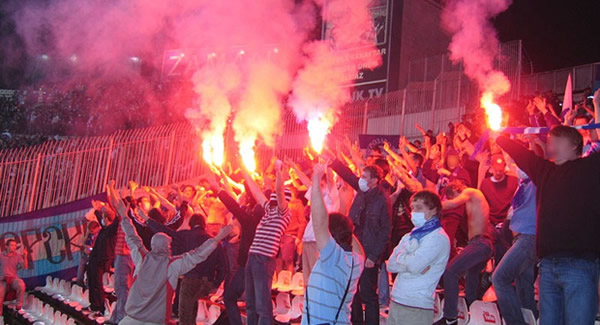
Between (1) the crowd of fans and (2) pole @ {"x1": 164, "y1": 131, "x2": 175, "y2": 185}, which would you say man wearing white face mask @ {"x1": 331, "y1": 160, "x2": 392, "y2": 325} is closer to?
→ (1) the crowd of fans

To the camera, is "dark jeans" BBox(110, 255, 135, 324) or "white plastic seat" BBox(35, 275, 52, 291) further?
"white plastic seat" BBox(35, 275, 52, 291)

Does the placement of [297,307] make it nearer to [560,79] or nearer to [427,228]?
[427,228]

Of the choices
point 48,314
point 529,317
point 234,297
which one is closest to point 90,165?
point 48,314

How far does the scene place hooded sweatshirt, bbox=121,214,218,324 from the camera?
6758mm

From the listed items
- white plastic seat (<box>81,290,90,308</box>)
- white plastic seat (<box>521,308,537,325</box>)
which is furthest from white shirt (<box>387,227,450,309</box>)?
white plastic seat (<box>81,290,90,308</box>)

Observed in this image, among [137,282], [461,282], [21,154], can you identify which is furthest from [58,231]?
[461,282]

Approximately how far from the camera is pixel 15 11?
22531 millimetres

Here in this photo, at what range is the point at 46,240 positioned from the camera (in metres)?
13.7

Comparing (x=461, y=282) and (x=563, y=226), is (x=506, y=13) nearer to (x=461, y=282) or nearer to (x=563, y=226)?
(x=461, y=282)

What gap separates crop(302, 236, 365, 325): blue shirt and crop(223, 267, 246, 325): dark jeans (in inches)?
117

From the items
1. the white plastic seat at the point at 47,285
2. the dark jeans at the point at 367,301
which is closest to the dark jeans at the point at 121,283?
the white plastic seat at the point at 47,285

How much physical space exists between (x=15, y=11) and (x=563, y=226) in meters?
23.6

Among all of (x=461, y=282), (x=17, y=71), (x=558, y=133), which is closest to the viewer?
(x=558, y=133)

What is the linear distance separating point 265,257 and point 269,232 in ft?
1.04
